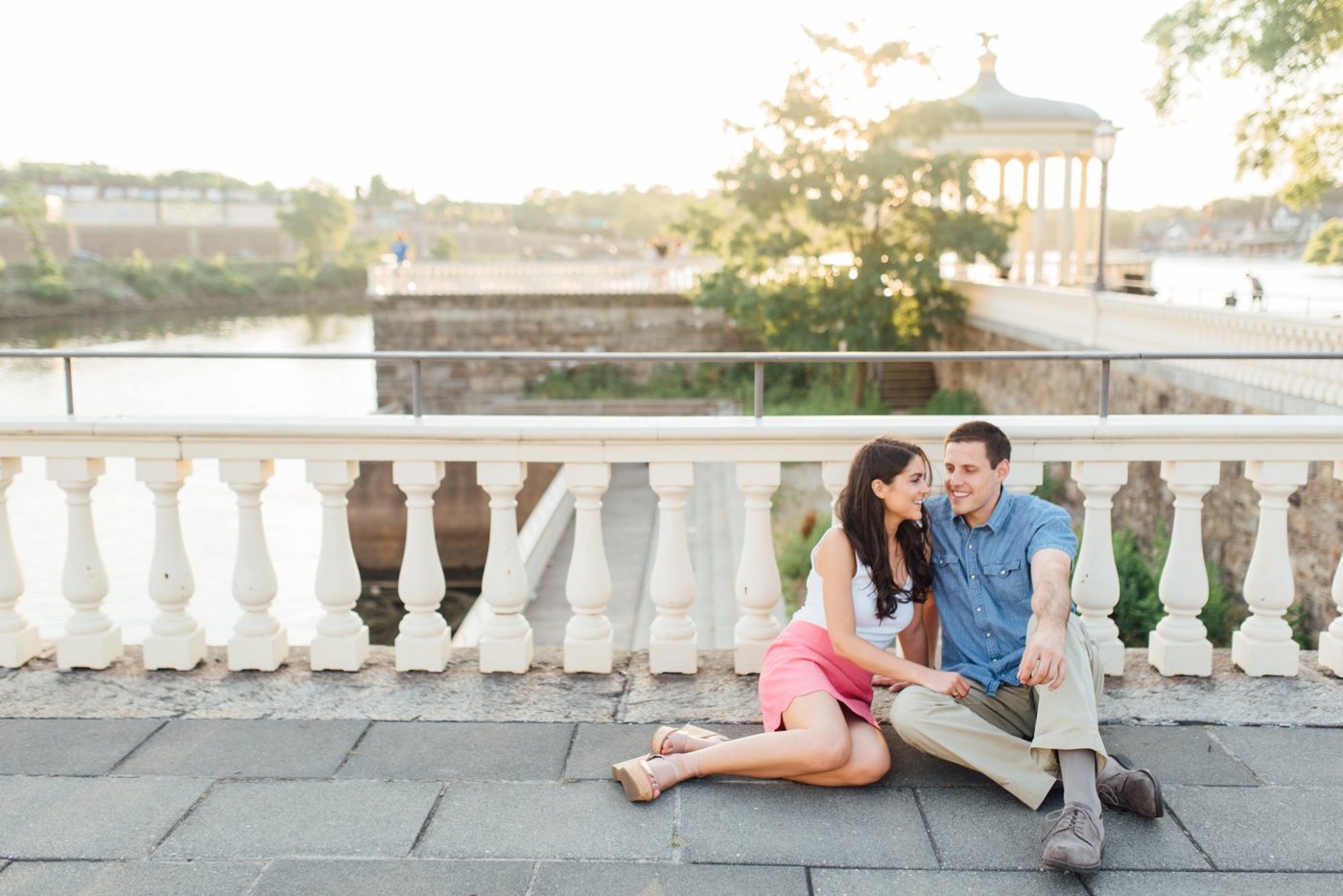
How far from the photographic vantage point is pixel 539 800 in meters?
2.67

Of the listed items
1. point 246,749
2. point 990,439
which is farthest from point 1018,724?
point 246,749

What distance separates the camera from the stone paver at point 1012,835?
2.38 metres

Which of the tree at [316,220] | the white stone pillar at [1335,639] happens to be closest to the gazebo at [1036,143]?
the white stone pillar at [1335,639]

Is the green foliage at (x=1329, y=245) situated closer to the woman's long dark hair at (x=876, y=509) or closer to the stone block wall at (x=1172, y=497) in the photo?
the stone block wall at (x=1172, y=497)

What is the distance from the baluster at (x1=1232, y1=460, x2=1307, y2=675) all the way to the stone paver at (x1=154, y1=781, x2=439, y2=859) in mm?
2589

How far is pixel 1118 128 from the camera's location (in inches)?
650

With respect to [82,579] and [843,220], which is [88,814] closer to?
[82,579]

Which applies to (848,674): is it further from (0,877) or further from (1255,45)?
(1255,45)

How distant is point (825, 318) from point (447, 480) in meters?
8.00

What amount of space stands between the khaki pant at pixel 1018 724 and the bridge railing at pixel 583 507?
0.74 meters

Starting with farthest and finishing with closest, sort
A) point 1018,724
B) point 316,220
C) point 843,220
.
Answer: point 316,220, point 843,220, point 1018,724

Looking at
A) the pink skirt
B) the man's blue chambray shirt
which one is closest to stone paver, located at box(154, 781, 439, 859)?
the pink skirt

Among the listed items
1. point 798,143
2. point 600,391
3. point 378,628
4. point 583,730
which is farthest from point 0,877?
point 600,391

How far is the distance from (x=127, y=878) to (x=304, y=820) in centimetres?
39
